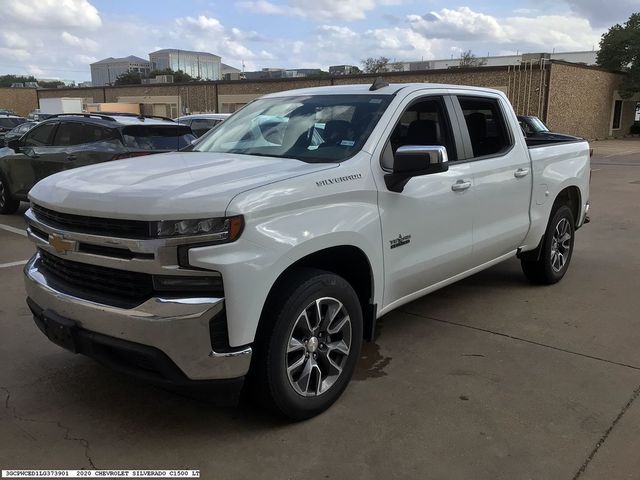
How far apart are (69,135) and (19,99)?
2547 inches

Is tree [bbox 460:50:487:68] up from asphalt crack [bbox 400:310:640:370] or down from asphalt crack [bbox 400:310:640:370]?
up

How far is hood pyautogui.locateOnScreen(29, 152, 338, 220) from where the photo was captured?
9.04 ft

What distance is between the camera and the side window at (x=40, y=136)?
9.28 m

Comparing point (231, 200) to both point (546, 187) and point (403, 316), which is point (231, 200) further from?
point (546, 187)

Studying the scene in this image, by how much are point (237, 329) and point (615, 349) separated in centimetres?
304

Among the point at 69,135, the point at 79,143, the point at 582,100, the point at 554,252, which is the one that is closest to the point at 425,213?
the point at 554,252

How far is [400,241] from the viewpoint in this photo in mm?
Answer: 3750

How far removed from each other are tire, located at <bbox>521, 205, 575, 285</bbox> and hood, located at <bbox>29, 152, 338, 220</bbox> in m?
3.18

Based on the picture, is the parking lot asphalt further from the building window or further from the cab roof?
the building window

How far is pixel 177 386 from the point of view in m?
2.83

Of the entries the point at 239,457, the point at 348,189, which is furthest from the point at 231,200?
the point at 239,457

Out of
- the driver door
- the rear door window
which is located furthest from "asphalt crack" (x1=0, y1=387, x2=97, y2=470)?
the rear door window

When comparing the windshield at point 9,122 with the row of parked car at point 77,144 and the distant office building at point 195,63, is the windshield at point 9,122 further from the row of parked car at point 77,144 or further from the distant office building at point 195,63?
the distant office building at point 195,63

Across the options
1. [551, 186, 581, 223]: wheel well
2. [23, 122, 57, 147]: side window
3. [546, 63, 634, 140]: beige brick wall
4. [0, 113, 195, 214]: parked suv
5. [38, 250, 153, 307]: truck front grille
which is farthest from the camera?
[546, 63, 634, 140]: beige brick wall
